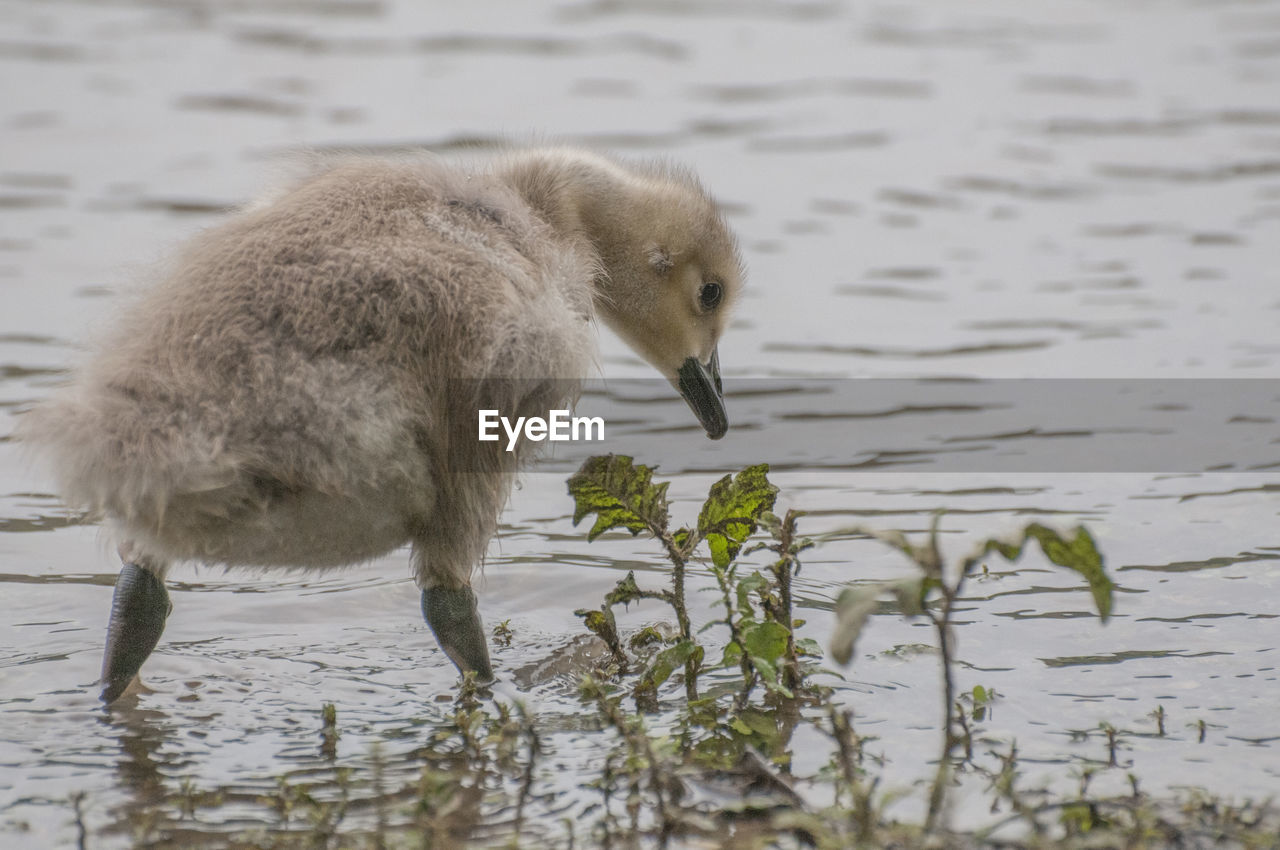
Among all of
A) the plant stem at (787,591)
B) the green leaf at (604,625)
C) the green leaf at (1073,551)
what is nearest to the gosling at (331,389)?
the green leaf at (604,625)

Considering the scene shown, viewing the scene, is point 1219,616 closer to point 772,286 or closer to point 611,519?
point 611,519

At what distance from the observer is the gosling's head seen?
473 cm

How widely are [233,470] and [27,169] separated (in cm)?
689

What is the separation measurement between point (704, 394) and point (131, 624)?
183 centimetres

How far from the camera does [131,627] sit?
414cm

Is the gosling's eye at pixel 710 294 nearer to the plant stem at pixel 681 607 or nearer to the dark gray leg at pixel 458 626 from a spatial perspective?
the plant stem at pixel 681 607

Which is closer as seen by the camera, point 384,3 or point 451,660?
point 451,660

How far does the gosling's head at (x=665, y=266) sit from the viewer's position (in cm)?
473

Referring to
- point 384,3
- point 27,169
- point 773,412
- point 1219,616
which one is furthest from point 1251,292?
point 384,3

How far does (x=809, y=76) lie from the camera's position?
12273 mm

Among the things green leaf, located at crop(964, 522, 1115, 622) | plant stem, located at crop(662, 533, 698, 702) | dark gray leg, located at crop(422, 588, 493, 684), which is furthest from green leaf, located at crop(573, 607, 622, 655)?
green leaf, located at crop(964, 522, 1115, 622)

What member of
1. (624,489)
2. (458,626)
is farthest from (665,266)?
(458,626)

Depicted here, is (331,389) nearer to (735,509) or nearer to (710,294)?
(735,509)
